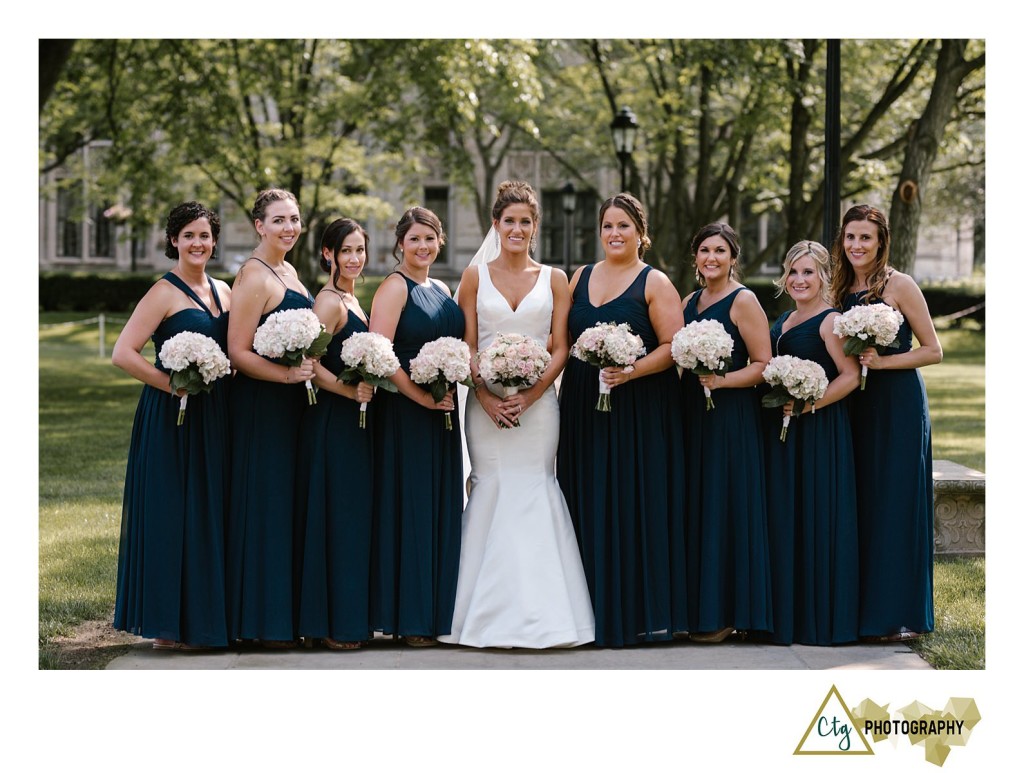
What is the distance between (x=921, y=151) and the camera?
17.3 metres

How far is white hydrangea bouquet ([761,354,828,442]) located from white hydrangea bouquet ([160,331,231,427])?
304 cm

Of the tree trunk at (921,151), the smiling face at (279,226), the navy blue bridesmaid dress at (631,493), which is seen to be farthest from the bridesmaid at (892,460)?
the tree trunk at (921,151)

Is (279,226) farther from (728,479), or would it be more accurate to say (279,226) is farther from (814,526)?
(814,526)

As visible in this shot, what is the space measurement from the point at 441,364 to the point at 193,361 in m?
1.32

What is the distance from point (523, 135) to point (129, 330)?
29.8m

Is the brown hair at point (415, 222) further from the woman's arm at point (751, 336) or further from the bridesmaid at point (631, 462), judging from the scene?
the woman's arm at point (751, 336)

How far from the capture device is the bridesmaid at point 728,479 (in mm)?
7070

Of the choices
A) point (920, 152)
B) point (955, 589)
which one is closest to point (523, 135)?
point (920, 152)

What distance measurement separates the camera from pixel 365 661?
6.70 metres

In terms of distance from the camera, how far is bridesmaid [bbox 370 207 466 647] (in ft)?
22.9

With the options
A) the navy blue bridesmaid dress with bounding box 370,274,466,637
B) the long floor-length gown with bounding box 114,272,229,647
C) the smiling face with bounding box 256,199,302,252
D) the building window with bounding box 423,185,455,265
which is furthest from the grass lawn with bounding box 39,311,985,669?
the building window with bounding box 423,185,455,265

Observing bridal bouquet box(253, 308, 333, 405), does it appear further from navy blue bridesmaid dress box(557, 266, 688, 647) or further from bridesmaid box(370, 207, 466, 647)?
navy blue bridesmaid dress box(557, 266, 688, 647)

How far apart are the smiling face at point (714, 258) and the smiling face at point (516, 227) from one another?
3.26ft

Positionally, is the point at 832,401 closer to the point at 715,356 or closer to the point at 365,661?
the point at 715,356
